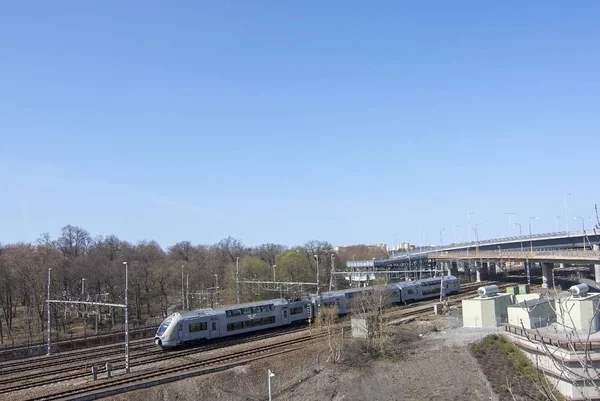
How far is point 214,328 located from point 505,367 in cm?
2251

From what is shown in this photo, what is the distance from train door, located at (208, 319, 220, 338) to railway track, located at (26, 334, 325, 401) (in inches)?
207

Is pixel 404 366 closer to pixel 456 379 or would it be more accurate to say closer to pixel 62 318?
pixel 456 379

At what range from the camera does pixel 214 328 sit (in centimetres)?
4325

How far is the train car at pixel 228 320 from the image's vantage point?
40594 mm

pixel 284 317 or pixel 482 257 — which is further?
pixel 482 257

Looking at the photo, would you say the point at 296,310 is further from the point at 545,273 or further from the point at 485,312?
the point at 545,273

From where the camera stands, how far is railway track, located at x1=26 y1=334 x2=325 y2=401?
28.3 metres

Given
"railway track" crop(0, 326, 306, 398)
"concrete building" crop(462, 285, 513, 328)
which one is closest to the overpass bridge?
"concrete building" crop(462, 285, 513, 328)

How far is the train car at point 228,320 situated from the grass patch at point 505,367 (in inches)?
685

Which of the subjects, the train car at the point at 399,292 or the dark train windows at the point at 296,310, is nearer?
the dark train windows at the point at 296,310

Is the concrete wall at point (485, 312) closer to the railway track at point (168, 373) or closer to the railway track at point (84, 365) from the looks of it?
the railway track at point (168, 373)

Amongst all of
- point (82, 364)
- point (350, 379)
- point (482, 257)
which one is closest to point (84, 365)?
point (82, 364)

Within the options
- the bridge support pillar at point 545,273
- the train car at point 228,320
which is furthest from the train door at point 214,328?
the bridge support pillar at point 545,273

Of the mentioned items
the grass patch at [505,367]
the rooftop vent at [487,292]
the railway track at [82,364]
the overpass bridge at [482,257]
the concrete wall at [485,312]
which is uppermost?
the overpass bridge at [482,257]
